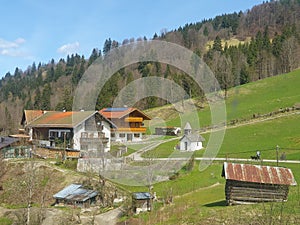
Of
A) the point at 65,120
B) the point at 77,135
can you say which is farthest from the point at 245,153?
the point at 65,120

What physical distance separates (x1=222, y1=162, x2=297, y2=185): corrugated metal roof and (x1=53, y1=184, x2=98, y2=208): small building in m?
12.1

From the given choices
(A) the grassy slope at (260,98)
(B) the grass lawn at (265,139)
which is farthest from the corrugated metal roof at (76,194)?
(A) the grassy slope at (260,98)

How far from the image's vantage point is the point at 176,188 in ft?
90.3

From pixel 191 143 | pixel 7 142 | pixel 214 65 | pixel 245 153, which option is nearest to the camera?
pixel 245 153

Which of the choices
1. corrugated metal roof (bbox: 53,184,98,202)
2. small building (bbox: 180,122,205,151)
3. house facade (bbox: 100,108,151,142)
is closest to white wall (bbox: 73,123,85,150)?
small building (bbox: 180,122,205,151)

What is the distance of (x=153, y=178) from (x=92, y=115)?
17491 millimetres

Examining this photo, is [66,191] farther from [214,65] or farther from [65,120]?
[214,65]

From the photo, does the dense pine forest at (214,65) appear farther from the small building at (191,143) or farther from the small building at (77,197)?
the small building at (77,197)

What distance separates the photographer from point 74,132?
145 ft

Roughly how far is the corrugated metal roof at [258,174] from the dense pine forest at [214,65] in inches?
2385

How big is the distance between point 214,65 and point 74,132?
54.8 metres

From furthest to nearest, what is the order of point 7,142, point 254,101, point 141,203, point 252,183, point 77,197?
point 254,101
point 7,142
point 77,197
point 141,203
point 252,183

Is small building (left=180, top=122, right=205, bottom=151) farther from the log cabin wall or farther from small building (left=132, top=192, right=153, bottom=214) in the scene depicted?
the log cabin wall

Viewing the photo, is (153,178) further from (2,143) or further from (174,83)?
(174,83)
